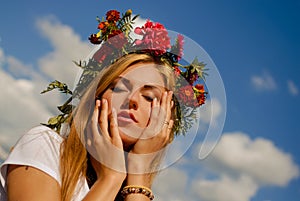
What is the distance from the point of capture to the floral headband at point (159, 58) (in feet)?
14.8

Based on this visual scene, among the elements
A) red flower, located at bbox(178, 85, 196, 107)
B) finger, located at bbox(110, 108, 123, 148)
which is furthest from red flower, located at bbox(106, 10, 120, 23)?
finger, located at bbox(110, 108, 123, 148)

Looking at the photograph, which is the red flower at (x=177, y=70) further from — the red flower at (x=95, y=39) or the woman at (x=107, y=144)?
the red flower at (x=95, y=39)

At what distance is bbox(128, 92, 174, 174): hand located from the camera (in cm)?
369

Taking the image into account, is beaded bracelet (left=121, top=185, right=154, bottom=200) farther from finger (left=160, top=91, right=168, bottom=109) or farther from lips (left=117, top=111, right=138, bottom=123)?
finger (left=160, top=91, right=168, bottom=109)

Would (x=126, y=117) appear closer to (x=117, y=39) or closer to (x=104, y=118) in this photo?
(x=104, y=118)

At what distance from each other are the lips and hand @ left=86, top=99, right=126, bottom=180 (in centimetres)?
6

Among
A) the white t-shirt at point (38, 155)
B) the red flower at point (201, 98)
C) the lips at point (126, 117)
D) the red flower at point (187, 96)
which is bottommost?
the white t-shirt at point (38, 155)

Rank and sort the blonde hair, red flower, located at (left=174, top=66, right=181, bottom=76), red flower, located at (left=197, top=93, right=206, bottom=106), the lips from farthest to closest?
red flower, located at (left=197, top=93, right=206, bottom=106) < red flower, located at (left=174, top=66, right=181, bottom=76) < the lips < the blonde hair

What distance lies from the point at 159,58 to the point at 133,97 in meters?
0.86

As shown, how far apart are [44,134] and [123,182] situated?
2.53 feet

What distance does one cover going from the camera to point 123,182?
3.60 metres

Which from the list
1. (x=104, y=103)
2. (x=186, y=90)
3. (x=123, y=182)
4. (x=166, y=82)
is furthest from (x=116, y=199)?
(x=186, y=90)

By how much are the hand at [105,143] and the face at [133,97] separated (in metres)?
0.07

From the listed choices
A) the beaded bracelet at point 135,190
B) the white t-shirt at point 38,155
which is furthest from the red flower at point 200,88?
the white t-shirt at point 38,155
